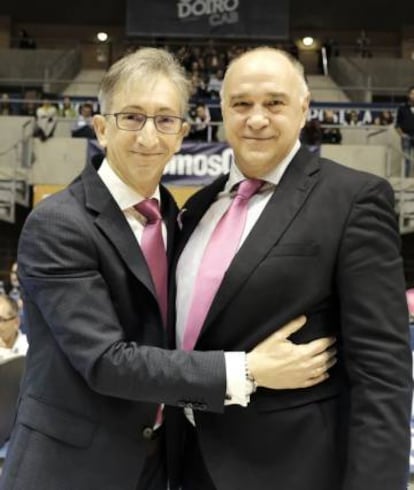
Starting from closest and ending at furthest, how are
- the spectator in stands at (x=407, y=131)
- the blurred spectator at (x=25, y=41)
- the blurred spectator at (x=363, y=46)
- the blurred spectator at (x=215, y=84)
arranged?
the spectator in stands at (x=407, y=131) < the blurred spectator at (x=215, y=84) < the blurred spectator at (x=25, y=41) < the blurred spectator at (x=363, y=46)

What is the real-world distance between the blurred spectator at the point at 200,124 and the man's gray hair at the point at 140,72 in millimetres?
8755

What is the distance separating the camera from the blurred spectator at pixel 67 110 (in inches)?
456

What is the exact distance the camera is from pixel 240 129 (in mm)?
1589

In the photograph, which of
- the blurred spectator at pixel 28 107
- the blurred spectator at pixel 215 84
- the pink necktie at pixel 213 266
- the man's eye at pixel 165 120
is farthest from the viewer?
the blurred spectator at pixel 215 84

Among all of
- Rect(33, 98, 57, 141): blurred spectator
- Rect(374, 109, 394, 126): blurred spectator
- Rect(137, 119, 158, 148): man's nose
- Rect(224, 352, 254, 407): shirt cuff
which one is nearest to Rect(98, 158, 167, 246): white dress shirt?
Rect(137, 119, 158, 148): man's nose

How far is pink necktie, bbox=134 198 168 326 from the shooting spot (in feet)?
5.15

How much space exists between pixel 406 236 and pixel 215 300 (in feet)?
36.1

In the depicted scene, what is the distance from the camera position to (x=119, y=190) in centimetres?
162

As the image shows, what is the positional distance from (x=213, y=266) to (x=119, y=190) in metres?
0.30

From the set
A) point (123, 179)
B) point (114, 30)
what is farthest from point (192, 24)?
point (123, 179)

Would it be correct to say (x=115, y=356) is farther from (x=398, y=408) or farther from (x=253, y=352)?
(x=398, y=408)

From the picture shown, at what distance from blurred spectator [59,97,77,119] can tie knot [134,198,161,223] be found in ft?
33.2

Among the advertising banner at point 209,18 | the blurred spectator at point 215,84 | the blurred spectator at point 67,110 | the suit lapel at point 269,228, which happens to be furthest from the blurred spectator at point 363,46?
the suit lapel at point 269,228

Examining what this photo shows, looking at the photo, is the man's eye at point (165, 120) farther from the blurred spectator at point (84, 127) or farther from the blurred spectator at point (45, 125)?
the blurred spectator at point (45, 125)
